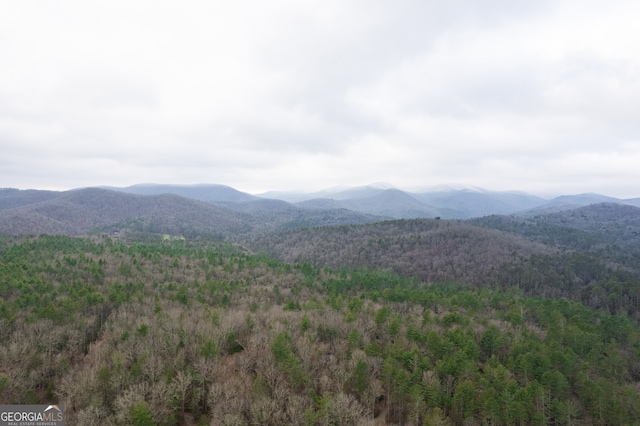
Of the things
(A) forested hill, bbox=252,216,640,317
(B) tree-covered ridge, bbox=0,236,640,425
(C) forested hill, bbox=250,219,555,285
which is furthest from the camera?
(C) forested hill, bbox=250,219,555,285

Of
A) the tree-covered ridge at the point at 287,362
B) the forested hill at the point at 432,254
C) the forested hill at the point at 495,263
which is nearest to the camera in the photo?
the tree-covered ridge at the point at 287,362

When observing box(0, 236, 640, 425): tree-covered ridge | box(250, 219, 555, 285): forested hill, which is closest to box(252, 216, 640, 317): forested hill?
box(250, 219, 555, 285): forested hill

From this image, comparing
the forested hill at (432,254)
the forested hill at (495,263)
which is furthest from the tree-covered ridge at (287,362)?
the forested hill at (432,254)

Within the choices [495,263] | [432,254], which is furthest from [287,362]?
[495,263]

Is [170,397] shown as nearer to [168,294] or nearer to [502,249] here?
[168,294]

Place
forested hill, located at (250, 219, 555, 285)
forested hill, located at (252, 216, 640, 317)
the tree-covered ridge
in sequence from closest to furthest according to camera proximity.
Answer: the tree-covered ridge → forested hill, located at (252, 216, 640, 317) → forested hill, located at (250, 219, 555, 285)

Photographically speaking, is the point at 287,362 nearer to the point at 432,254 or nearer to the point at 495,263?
the point at 432,254

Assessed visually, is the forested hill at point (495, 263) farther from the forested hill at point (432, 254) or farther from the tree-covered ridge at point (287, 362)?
the tree-covered ridge at point (287, 362)

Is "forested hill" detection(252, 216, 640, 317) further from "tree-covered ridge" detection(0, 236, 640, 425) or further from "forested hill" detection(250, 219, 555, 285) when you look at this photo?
"tree-covered ridge" detection(0, 236, 640, 425)
